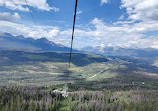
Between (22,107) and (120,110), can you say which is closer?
(22,107)

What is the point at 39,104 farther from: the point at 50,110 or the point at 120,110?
the point at 120,110

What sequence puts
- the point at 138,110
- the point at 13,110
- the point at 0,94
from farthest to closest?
1. the point at 0,94
2. the point at 138,110
3. the point at 13,110

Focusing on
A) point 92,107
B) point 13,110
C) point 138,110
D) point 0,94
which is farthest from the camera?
point 0,94

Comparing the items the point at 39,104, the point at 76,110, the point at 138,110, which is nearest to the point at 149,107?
the point at 138,110

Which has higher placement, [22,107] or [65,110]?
[22,107]

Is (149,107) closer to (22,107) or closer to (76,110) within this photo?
(76,110)

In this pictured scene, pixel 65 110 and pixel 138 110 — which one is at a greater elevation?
pixel 138 110

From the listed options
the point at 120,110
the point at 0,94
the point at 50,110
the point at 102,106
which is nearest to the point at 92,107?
the point at 102,106

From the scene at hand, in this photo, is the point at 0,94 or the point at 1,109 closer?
the point at 1,109

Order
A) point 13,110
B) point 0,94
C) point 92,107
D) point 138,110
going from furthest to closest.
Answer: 1. point 0,94
2. point 92,107
3. point 138,110
4. point 13,110
